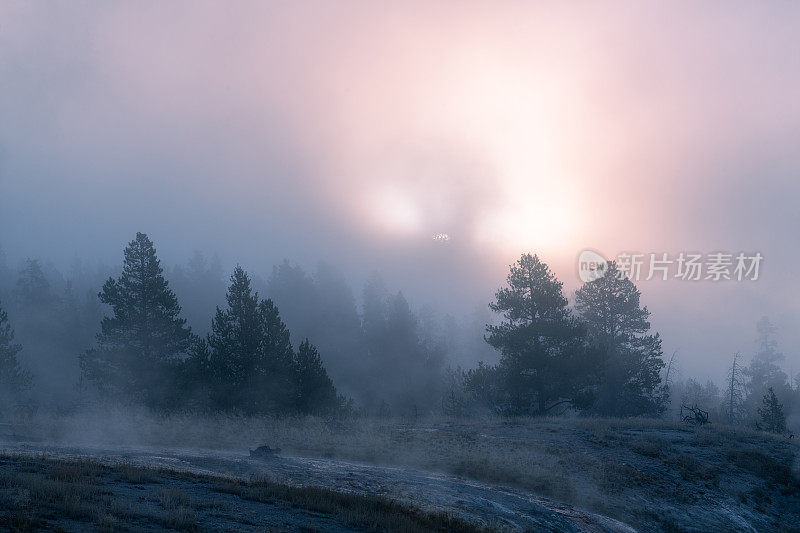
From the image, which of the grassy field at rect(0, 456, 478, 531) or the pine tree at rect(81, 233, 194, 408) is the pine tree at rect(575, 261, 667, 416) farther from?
the grassy field at rect(0, 456, 478, 531)

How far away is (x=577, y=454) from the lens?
2350 cm

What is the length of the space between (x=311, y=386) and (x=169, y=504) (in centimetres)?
2531

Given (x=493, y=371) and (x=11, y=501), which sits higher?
(x=493, y=371)

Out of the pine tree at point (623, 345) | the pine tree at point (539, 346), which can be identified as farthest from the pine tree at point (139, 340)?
the pine tree at point (623, 345)

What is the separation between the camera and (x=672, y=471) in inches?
906

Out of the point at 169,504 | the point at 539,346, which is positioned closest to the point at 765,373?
the point at 539,346

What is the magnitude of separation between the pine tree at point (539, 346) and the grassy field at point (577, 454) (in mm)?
6589

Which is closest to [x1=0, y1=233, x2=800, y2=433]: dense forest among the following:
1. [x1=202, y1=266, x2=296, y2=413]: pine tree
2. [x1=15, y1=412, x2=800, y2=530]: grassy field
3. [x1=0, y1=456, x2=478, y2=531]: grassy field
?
[x1=202, y1=266, x2=296, y2=413]: pine tree

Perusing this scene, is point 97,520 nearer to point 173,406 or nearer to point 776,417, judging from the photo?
point 173,406

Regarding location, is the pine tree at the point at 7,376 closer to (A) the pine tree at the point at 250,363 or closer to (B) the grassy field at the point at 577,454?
(A) the pine tree at the point at 250,363

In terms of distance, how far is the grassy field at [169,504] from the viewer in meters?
9.89

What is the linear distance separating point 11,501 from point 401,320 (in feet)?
201

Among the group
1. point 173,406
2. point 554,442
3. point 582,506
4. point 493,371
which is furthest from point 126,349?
point 582,506

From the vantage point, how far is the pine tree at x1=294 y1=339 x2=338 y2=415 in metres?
36.3
